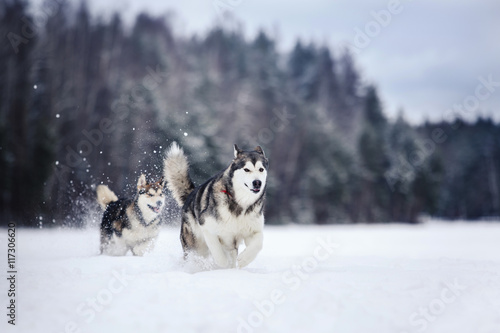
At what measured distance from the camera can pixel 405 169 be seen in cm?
3622

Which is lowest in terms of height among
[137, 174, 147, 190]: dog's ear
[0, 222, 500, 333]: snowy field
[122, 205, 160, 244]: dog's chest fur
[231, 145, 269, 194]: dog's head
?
[122, 205, 160, 244]: dog's chest fur

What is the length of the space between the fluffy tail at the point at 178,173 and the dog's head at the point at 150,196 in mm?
390

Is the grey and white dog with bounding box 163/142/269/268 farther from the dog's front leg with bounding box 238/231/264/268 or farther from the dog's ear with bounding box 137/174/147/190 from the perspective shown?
the dog's ear with bounding box 137/174/147/190

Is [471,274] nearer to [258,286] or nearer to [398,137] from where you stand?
[258,286]

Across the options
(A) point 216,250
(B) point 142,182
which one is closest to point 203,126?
(B) point 142,182

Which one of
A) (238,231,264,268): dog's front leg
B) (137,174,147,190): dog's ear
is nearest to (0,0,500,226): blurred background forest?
(137,174,147,190): dog's ear

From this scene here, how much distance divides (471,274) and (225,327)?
2983mm

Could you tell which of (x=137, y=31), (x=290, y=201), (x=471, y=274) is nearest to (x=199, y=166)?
(x=290, y=201)

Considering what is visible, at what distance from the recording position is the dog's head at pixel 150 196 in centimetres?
655

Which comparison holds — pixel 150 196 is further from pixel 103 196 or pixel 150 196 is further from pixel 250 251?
pixel 250 251

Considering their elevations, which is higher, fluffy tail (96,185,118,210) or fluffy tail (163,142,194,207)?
fluffy tail (163,142,194,207)

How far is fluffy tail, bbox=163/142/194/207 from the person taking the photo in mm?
6227

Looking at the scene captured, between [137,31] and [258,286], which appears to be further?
[137,31]

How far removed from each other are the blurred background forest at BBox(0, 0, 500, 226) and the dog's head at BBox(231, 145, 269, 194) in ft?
6.57
